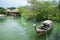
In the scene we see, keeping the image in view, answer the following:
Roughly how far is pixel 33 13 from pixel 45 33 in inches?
289

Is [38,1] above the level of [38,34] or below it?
above

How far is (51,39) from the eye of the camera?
7840 mm

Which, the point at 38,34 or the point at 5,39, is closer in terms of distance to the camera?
the point at 5,39

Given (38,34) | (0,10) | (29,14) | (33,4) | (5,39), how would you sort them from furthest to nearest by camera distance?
(0,10) < (29,14) < (33,4) < (38,34) < (5,39)

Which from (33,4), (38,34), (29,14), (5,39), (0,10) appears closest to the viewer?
(5,39)

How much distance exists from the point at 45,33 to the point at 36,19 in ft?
26.9

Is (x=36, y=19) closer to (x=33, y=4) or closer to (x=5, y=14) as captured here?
(x=33, y=4)

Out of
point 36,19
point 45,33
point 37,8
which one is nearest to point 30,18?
point 36,19

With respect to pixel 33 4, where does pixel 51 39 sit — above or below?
below

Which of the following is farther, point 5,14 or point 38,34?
point 5,14

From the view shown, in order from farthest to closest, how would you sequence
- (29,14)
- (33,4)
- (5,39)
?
(29,14) → (33,4) → (5,39)

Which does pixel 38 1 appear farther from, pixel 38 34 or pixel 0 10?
pixel 0 10

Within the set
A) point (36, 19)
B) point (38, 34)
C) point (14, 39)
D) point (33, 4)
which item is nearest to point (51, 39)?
point (38, 34)

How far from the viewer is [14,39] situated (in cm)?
770
